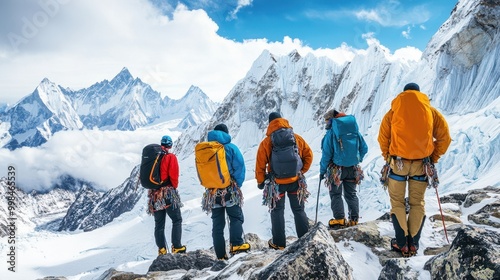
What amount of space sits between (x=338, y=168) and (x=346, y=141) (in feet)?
2.13

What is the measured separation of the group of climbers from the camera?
18.2 ft

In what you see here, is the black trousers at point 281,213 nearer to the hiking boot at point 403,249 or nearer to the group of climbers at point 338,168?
the group of climbers at point 338,168

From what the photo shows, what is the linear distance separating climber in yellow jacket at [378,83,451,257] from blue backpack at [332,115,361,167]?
4.42ft

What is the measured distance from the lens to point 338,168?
7602mm

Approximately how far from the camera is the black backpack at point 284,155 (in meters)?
6.84

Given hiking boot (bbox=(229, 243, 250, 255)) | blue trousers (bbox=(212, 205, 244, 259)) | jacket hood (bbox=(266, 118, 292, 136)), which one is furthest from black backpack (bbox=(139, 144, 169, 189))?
jacket hood (bbox=(266, 118, 292, 136))

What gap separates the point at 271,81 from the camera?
12812 cm

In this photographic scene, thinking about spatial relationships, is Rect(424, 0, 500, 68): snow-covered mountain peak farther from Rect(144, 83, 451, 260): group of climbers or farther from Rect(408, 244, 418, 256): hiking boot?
Rect(408, 244, 418, 256): hiking boot

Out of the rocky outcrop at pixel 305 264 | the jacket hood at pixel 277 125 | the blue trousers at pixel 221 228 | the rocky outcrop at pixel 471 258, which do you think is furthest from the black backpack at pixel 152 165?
the rocky outcrop at pixel 471 258

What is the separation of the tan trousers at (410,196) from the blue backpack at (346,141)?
1.57 metres

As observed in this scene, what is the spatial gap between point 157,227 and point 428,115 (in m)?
7.21

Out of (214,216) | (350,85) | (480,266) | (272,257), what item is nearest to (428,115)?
(480,266)

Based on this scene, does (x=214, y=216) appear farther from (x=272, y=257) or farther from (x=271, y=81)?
(x=271, y=81)

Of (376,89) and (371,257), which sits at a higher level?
(376,89)
